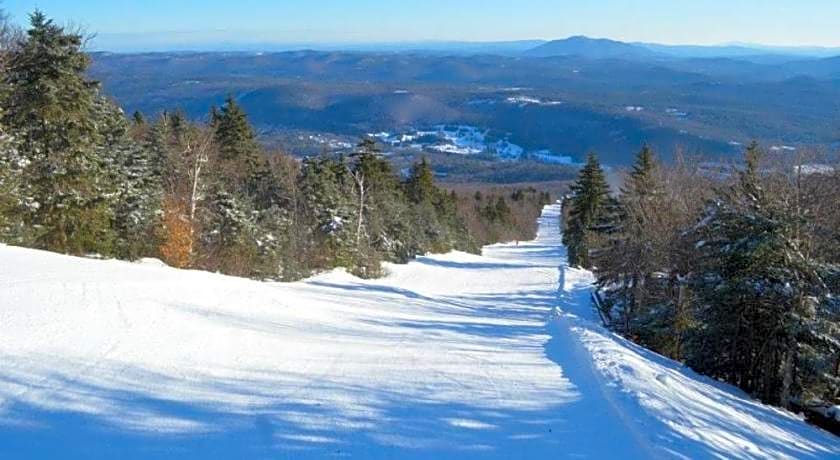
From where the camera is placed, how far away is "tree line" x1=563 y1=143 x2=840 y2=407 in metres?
16.5

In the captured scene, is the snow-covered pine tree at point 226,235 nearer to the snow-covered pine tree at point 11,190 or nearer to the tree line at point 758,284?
the snow-covered pine tree at point 11,190

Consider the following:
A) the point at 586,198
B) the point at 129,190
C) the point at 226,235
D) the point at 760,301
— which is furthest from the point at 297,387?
the point at 586,198

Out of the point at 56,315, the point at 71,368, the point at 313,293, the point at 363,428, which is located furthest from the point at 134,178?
the point at 363,428

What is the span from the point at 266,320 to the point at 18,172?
13.6 metres

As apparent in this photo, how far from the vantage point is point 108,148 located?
2619 centimetres

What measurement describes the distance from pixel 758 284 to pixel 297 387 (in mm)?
13086

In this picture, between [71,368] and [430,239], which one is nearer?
[71,368]

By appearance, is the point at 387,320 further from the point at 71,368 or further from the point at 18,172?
the point at 18,172

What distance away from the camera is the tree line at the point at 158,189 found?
71.5ft

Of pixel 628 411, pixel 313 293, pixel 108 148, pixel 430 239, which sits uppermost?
pixel 108 148

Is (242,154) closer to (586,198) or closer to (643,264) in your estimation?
(586,198)

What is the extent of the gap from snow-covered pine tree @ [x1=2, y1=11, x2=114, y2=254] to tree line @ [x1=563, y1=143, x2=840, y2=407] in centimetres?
1979

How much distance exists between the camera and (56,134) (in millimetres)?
22469

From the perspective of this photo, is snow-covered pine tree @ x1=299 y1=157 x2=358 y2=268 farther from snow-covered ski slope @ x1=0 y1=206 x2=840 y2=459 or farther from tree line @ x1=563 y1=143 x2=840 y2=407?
snow-covered ski slope @ x1=0 y1=206 x2=840 y2=459
